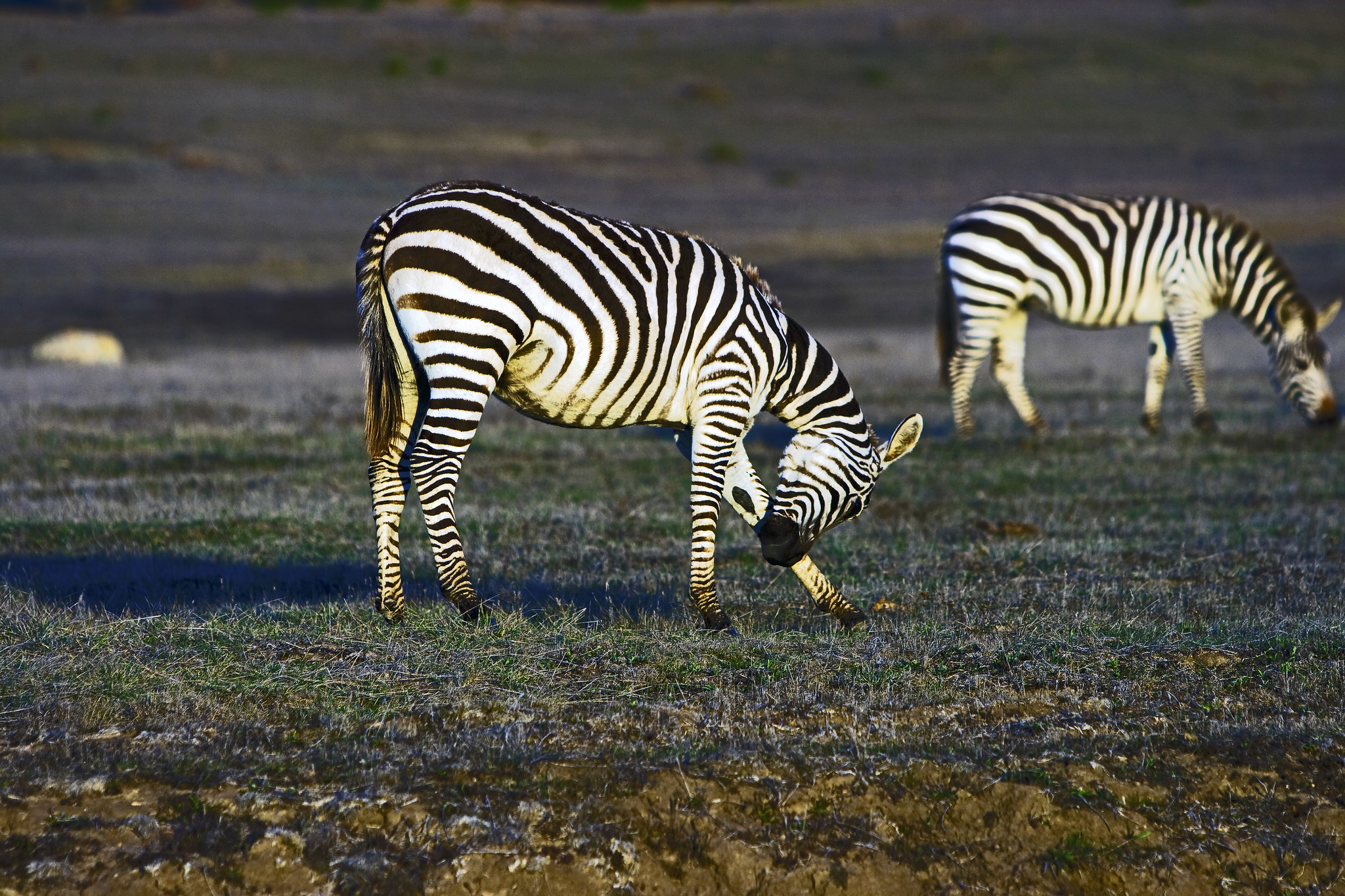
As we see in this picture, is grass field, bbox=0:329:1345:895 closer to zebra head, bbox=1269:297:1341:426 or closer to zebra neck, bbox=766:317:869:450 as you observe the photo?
zebra neck, bbox=766:317:869:450

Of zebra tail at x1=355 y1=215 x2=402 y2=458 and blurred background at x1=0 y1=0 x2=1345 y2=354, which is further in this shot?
blurred background at x1=0 y1=0 x2=1345 y2=354

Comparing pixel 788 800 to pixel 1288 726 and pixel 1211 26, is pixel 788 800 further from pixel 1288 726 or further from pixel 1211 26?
pixel 1211 26

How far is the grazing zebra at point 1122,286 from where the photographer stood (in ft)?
49.0

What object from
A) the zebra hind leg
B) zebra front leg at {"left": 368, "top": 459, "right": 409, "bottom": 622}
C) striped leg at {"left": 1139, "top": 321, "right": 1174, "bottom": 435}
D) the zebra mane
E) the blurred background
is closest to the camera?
the zebra hind leg

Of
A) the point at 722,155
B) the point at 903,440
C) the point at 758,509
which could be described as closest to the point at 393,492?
the point at 758,509

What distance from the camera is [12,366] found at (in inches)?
817

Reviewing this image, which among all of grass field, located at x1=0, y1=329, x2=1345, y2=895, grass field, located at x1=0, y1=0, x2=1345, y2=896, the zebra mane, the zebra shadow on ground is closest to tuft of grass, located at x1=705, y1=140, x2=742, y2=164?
grass field, located at x1=0, y1=0, x2=1345, y2=896

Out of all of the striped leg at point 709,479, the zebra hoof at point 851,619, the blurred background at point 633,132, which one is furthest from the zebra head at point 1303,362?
the striped leg at point 709,479

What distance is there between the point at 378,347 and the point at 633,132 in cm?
5427

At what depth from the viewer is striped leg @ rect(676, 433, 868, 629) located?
25.0ft

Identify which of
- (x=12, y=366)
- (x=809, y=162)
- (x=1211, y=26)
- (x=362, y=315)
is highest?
(x=1211, y=26)

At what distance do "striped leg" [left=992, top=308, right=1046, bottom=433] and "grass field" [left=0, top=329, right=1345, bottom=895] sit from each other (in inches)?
172

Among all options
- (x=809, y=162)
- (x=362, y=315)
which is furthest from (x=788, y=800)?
(x=809, y=162)

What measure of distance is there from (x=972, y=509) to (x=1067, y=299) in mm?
4473
